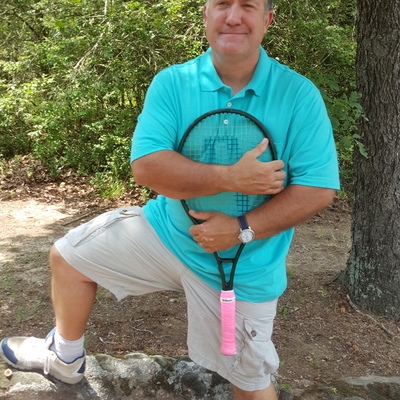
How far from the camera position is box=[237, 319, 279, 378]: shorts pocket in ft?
8.09

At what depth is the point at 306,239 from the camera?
6.38 m

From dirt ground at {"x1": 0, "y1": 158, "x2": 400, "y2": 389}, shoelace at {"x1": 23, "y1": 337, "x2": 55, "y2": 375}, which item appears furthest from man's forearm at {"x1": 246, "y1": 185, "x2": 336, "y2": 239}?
dirt ground at {"x1": 0, "y1": 158, "x2": 400, "y2": 389}

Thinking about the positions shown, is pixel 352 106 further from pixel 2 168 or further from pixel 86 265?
pixel 2 168

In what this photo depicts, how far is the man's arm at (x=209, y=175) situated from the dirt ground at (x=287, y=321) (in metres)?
1.75

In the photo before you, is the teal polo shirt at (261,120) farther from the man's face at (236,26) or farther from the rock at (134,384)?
the rock at (134,384)

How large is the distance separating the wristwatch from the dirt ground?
1.54 m

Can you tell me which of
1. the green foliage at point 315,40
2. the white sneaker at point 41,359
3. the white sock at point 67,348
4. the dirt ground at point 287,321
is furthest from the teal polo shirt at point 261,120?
the green foliage at point 315,40

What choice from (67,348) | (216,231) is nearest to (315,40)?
(216,231)

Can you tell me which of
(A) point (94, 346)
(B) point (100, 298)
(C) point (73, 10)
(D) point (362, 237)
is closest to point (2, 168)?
(C) point (73, 10)

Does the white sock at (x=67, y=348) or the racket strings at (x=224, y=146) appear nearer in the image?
the racket strings at (x=224, y=146)

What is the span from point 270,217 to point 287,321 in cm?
218

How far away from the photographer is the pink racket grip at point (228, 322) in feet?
7.88

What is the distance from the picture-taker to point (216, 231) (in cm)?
231

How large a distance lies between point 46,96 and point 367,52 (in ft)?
18.9
